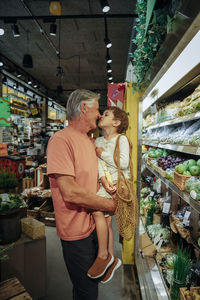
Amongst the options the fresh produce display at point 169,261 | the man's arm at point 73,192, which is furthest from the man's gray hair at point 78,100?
the fresh produce display at point 169,261

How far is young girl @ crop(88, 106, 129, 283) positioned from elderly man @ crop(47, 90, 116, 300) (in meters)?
0.07

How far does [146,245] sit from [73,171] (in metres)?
1.86

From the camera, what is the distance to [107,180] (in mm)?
1779

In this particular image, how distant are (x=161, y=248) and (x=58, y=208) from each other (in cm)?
147

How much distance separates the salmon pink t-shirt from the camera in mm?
1427

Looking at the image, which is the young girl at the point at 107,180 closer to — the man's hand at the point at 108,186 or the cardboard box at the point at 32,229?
the man's hand at the point at 108,186

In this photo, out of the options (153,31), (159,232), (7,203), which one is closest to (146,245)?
(159,232)

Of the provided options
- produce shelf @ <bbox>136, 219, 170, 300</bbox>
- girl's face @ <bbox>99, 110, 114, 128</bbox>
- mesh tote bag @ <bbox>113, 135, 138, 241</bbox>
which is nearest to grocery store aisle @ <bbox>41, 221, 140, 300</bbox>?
produce shelf @ <bbox>136, 219, 170, 300</bbox>

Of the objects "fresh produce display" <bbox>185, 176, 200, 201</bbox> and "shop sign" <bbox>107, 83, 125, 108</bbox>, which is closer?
"fresh produce display" <bbox>185, 176, 200, 201</bbox>

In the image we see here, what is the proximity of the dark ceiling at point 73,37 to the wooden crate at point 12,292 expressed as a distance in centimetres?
506

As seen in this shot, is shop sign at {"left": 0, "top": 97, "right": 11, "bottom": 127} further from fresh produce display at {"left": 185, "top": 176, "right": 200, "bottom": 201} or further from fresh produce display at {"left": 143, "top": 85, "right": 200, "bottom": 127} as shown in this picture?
fresh produce display at {"left": 185, "top": 176, "right": 200, "bottom": 201}

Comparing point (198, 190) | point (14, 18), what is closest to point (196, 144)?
point (198, 190)

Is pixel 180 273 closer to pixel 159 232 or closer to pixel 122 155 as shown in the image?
pixel 159 232

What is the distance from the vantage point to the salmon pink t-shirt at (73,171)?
1.43 metres
